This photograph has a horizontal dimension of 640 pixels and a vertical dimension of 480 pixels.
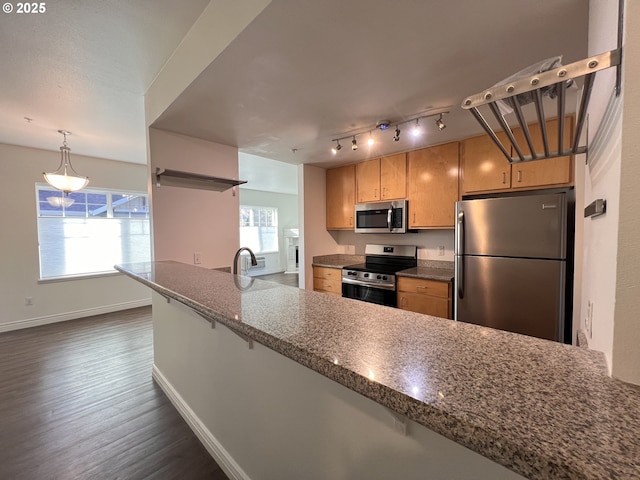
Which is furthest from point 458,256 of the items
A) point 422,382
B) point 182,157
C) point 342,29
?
point 182,157

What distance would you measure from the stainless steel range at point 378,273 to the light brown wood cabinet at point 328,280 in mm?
106

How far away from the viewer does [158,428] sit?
194 centimetres

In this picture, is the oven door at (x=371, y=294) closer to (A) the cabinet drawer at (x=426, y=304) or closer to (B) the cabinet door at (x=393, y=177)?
(A) the cabinet drawer at (x=426, y=304)

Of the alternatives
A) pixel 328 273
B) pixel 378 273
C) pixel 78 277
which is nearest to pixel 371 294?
pixel 378 273

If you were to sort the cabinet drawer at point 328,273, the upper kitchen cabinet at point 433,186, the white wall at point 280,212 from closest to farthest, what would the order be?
the upper kitchen cabinet at point 433,186, the cabinet drawer at point 328,273, the white wall at point 280,212

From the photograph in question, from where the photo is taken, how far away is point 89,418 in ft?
6.74

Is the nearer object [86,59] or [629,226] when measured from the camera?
[629,226]

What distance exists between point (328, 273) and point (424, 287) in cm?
137

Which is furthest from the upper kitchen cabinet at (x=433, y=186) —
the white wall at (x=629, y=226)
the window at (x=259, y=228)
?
the window at (x=259, y=228)

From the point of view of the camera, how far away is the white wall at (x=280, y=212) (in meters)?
7.93

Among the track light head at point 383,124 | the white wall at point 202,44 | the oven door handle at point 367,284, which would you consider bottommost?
the oven door handle at point 367,284

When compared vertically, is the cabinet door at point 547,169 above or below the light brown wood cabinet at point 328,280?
above

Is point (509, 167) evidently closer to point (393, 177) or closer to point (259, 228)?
point (393, 177)

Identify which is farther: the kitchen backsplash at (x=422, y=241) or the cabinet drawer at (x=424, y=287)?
the kitchen backsplash at (x=422, y=241)
